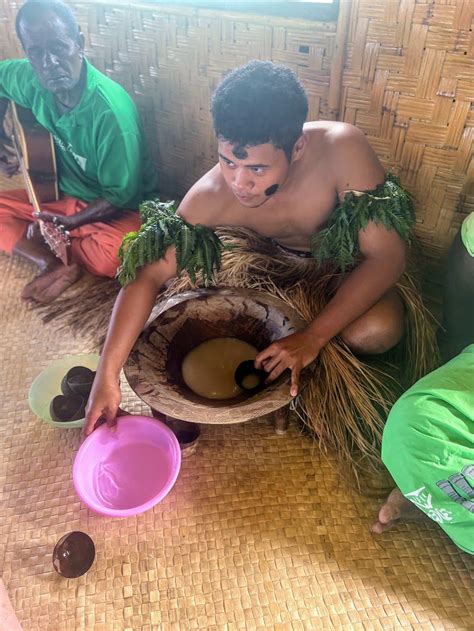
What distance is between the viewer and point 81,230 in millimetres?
1762

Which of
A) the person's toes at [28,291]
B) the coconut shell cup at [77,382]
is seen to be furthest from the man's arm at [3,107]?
the coconut shell cup at [77,382]

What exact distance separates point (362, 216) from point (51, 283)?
1.17 m

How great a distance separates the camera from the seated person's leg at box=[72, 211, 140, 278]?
1.72 meters

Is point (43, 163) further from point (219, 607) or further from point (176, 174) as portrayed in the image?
point (219, 607)

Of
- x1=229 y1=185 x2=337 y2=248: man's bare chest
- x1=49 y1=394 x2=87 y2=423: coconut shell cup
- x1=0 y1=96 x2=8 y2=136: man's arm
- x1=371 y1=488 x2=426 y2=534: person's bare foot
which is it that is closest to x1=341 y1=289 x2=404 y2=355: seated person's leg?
x1=229 y1=185 x2=337 y2=248: man's bare chest

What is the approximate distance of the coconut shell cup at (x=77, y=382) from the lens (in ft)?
4.26

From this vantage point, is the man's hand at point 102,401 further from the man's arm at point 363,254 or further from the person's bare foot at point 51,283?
the person's bare foot at point 51,283

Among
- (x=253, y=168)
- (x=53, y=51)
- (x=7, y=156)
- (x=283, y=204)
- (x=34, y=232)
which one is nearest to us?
(x=253, y=168)

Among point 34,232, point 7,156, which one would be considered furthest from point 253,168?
point 7,156

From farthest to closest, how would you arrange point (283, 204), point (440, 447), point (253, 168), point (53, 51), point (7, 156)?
point (7, 156), point (53, 51), point (283, 204), point (253, 168), point (440, 447)

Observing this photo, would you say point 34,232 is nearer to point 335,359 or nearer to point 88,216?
point 88,216

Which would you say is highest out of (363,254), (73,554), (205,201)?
(205,201)

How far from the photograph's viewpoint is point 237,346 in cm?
125

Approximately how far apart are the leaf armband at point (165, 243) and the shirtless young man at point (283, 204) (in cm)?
2
